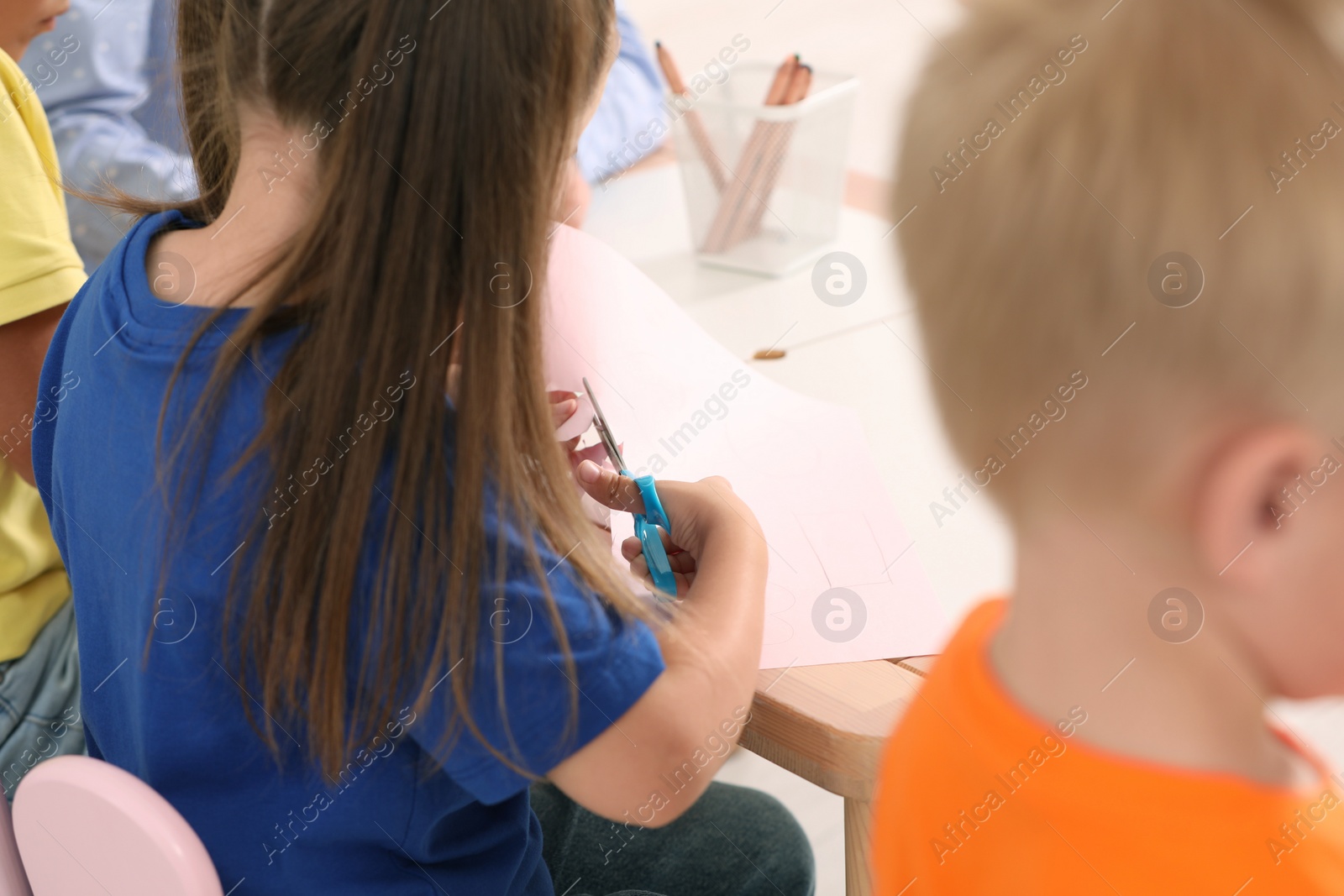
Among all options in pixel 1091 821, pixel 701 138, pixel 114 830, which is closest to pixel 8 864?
pixel 114 830

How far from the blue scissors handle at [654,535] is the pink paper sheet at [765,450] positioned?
0.21ft

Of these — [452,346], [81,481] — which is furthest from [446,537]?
[81,481]

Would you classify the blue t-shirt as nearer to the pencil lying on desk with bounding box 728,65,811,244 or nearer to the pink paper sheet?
the pink paper sheet

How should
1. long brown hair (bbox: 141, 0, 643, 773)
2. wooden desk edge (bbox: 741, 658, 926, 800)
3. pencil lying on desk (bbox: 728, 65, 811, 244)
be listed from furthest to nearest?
1. pencil lying on desk (bbox: 728, 65, 811, 244)
2. wooden desk edge (bbox: 741, 658, 926, 800)
3. long brown hair (bbox: 141, 0, 643, 773)

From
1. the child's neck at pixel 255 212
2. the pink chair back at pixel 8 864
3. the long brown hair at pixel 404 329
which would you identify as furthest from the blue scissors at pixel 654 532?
the pink chair back at pixel 8 864

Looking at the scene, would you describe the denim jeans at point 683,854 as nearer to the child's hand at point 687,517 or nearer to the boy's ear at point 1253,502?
the child's hand at point 687,517

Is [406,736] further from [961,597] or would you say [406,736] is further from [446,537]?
[961,597]

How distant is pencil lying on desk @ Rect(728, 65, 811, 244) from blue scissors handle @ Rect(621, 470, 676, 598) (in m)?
0.52

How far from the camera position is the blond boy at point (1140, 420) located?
29cm

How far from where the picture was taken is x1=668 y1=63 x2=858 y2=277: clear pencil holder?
43.3 inches

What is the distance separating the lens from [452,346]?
19.1 inches

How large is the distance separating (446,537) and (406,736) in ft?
0.39

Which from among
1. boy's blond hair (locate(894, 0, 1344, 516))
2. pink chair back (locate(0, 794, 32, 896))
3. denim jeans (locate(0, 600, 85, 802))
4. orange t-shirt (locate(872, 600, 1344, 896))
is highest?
boy's blond hair (locate(894, 0, 1344, 516))

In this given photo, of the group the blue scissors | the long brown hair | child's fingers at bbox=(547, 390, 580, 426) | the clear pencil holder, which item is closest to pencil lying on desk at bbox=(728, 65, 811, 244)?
the clear pencil holder
